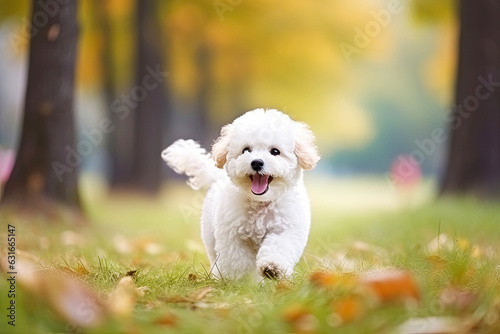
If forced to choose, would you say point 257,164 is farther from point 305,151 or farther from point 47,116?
point 47,116

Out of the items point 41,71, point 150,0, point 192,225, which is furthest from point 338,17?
point 41,71

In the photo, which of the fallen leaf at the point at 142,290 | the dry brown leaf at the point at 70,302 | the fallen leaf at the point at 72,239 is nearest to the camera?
the dry brown leaf at the point at 70,302

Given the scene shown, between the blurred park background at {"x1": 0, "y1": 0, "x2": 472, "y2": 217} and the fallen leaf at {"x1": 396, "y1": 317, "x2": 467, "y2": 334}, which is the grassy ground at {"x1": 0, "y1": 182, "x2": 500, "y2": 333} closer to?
the fallen leaf at {"x1": 396, "y1": 317, "x2": 467, "y2": 334}

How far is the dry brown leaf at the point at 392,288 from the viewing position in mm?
2721

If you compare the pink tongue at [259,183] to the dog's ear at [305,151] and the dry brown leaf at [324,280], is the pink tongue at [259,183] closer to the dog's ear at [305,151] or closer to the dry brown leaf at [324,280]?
the dog's ear at [305,151]

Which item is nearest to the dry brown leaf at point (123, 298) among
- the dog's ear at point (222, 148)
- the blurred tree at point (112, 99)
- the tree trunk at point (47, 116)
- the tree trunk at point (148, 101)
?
the dog's ear at point (222, 148)

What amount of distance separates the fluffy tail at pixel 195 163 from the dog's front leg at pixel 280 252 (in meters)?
1.02

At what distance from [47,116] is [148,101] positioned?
23.8ft

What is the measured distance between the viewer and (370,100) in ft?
94.7

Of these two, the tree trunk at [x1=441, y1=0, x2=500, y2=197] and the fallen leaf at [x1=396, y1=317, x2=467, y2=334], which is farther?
the tree trunk at [x1=441, y1=0, x2=500, y2=197]

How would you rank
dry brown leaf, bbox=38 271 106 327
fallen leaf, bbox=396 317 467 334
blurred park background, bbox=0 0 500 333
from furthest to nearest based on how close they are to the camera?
1. blurred park background, bbox=0 0 500 333
2. dry brown leaf, bbox=38 271 106 327
3. fallen leaf, bbox=396 317 467 334

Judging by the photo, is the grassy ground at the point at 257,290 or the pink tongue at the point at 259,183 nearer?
the grassy ground at the point at 257,290

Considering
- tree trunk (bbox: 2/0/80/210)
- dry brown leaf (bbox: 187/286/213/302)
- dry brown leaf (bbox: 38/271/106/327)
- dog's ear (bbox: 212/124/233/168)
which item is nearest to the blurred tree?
tree trunk (bbox: 2/0/80/210)

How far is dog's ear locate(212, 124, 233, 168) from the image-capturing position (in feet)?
14.6
